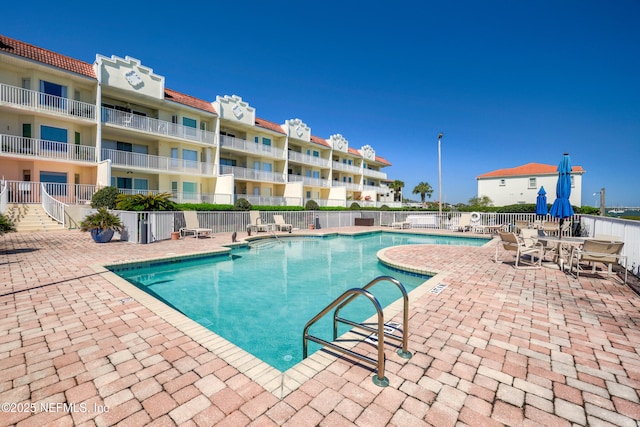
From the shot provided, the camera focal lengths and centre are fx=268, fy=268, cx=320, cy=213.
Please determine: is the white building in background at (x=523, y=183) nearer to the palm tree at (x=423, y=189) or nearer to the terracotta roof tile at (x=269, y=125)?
the palm tree at (x=423, y=189)

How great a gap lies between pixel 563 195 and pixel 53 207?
2371cm

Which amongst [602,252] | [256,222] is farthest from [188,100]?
[602,252]

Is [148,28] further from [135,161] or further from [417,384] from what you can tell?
[417,384]

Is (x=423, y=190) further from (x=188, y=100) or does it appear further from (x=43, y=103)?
(x=43, y=103)

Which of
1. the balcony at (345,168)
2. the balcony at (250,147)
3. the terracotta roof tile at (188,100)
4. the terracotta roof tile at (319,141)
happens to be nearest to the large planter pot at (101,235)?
the terracotta roof tile at (188,100)

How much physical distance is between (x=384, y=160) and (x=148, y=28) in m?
41.1

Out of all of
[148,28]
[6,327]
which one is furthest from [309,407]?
[148,28]

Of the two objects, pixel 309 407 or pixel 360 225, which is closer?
pixel 309 407

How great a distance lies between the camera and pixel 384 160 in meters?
50.1

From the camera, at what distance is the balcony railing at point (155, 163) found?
18.8 m

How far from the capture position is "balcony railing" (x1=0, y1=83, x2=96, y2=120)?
1520 centimetres

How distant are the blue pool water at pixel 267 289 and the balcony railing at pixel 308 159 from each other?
71.0 feet

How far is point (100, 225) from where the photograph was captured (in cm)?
1029

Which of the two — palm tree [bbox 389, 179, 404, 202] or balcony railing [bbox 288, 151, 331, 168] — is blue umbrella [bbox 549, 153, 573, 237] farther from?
palm tree [bbox 389, 179, 404, 202]
